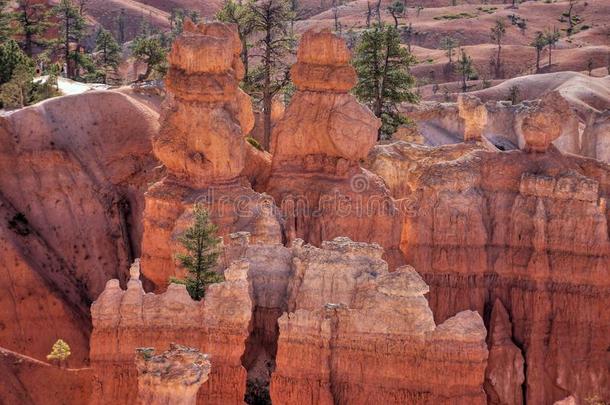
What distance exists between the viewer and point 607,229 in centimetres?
3075

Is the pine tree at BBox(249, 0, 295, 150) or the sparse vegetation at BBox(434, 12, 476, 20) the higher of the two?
the pine tree at BBox(249, 0, 295, 150)

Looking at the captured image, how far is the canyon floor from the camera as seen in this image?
23828 mm

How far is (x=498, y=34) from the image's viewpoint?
100625 mm

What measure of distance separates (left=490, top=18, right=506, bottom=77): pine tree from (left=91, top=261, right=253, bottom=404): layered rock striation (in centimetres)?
7345

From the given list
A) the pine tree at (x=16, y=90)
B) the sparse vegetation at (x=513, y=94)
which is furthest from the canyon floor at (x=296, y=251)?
the sparse vegetation at (x=513, y=94)

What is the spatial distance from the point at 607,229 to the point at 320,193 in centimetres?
733

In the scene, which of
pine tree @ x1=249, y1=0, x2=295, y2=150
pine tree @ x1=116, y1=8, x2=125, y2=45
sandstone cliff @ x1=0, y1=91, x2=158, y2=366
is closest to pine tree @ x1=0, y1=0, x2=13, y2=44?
pine tree @ x1=249, y1=0, x2=295, y2=150

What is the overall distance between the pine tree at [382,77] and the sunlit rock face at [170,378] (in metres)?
27.0

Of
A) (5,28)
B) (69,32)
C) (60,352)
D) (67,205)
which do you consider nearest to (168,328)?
(60,352)

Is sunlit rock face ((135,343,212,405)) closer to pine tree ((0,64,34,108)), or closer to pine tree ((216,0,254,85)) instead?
pine tree ((0,64,34,108))

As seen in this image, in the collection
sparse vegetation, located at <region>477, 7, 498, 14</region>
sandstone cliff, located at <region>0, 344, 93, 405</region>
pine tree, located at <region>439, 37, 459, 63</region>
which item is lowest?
sandstone cliff, located at <region>0, 344, 93, 405</region>

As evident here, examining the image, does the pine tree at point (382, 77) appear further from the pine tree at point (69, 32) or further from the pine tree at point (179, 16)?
the pine tree at point (179, 16)

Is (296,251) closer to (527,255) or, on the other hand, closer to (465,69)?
(527,255)

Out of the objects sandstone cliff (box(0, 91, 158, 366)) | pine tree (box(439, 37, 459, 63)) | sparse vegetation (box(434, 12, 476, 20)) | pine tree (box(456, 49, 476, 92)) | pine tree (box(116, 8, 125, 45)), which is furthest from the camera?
sparse vegetation (box(434, 12, 476, 20))
